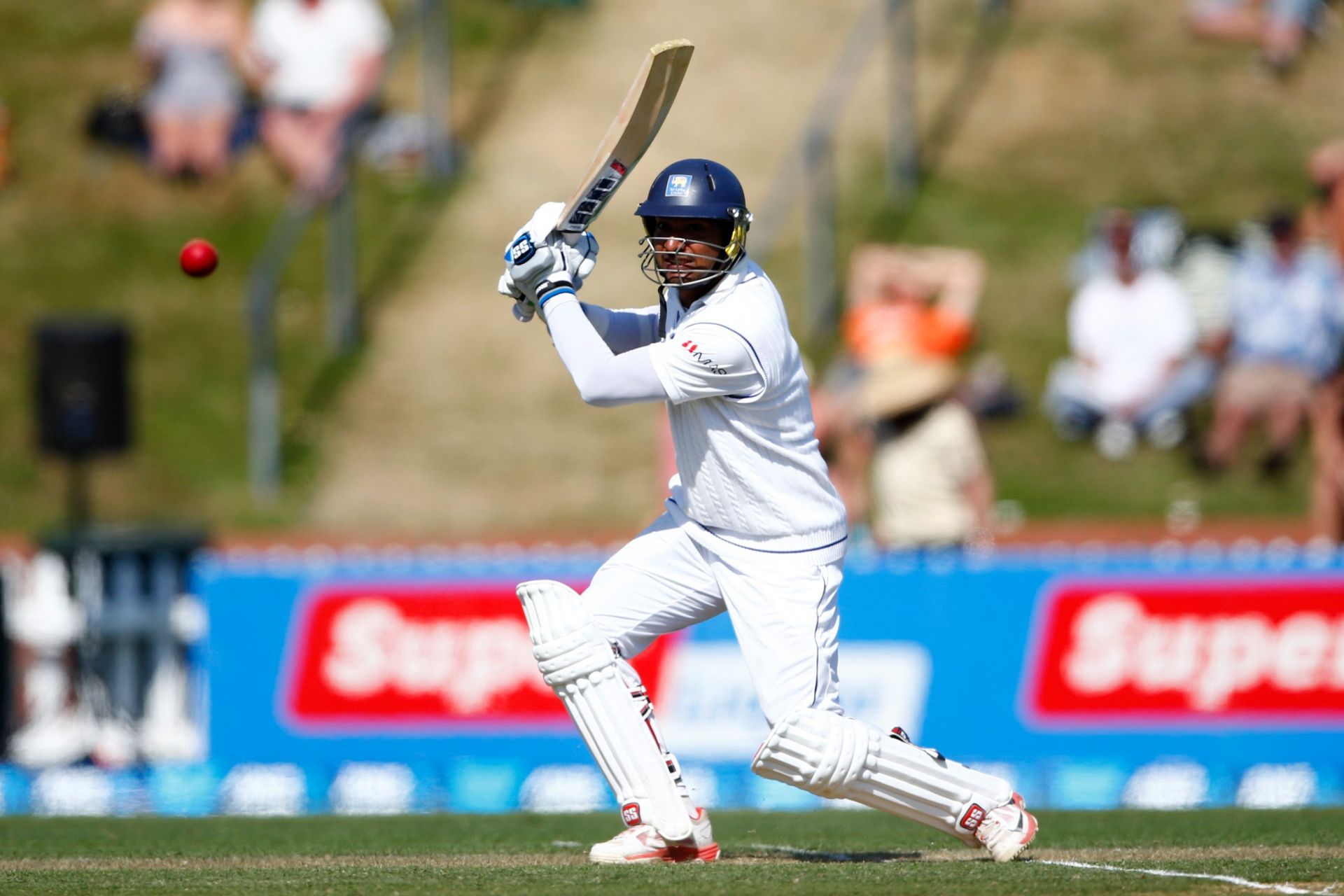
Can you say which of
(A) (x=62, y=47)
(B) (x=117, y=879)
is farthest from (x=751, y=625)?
(A) (x=62, y=47)

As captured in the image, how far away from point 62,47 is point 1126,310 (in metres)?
10.0

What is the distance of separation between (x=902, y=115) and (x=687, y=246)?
1072cm

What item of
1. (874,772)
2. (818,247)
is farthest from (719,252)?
(818,247)

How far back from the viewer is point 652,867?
5.21 metres

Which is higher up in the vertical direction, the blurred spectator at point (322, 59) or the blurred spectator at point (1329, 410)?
the blurred spectator at point (322, 59)

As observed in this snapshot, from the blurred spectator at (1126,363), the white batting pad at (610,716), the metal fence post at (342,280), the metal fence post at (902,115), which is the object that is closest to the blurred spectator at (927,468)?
the blurred spectator at (1126,363)

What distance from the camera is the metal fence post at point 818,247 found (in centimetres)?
1404

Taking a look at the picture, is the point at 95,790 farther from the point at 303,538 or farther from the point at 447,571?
the point at 303,538

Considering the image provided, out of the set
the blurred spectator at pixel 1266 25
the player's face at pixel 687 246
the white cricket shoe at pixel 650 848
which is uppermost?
the blurred spectator at pixel 1266 25

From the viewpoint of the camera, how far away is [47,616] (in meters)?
10.1

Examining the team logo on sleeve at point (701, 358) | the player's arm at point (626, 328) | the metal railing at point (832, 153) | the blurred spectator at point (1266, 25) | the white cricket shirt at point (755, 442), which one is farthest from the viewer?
the blurred spectator at point (1266, 25)

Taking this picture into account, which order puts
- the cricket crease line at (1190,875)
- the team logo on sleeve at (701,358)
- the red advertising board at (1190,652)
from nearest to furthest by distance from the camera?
the cricket crease line at (1190,875) < the team logo on sleeve at (701,358) < the red advertising board at (1190,652)

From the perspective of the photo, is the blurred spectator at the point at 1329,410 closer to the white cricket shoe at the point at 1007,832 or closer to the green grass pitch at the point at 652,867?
the green grass pitch at the point at 652,867

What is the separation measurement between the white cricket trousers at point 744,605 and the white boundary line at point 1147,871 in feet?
2.00
